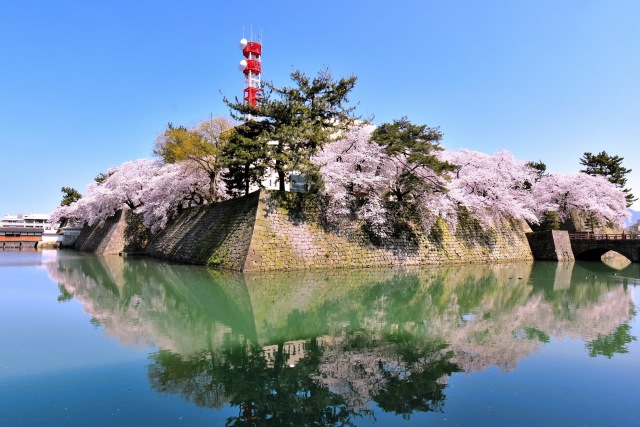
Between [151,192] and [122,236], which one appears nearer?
[151,192]

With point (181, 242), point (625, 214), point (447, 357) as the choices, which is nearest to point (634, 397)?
point (447, 357)

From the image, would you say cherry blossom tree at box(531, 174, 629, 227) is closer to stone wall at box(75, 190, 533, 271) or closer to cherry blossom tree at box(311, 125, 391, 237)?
stone wall at box(75, 190, 533, 271)

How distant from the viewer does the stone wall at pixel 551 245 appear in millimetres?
29547

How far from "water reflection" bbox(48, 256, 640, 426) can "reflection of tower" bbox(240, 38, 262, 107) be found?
120ft

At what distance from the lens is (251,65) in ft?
158

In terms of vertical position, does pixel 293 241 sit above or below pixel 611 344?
above

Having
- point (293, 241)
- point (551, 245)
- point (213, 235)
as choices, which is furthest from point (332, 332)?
point (551, 245)

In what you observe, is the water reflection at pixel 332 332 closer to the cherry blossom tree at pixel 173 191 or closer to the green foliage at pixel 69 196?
the cherry blossom tree at pixel 173 191

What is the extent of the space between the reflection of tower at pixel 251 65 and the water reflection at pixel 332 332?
36582 mm

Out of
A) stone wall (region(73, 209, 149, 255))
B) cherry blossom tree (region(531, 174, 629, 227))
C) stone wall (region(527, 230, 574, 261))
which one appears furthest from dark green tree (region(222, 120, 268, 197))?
cherry blossom tree (region(531, 174, 629, 227))

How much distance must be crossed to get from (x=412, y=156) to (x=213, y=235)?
11.8 metres

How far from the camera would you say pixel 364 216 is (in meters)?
21.7

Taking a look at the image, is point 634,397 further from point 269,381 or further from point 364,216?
point 364,216

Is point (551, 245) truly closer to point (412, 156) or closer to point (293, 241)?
point (412, 156)
